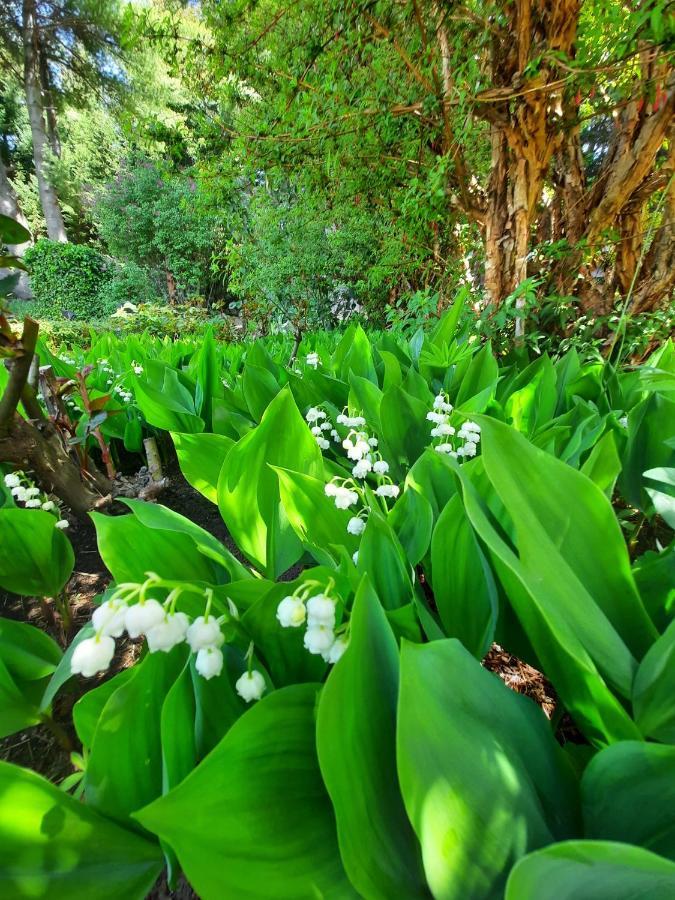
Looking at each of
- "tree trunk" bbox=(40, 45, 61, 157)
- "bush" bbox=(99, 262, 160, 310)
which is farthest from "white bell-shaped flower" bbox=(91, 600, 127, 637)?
"tree trunk" bbox=(40, 45, 61, 157)

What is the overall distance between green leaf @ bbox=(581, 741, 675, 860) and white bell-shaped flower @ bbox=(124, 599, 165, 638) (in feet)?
1.34

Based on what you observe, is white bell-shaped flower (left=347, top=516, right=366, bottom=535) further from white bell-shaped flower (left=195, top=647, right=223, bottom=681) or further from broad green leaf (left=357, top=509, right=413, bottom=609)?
white bell-shaped flower (left=195, top=647, right=223, bottom=681)

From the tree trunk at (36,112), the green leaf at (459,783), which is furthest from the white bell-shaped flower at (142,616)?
the tree trunk at (36,112)

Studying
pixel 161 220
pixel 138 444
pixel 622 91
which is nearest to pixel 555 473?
pixel 138 444

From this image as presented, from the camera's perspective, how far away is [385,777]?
0.39m

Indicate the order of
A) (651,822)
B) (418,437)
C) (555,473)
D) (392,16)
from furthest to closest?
1. (392,16)
2. (418,437)
3. (555,473)
4. (651,822)

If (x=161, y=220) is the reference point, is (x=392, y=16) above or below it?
below

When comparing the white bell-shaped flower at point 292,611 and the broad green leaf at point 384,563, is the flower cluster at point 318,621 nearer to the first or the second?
the white bell-shaped flower at point 292,611

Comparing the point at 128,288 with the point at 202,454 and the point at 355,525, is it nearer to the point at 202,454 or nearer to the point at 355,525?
the point at 202,454

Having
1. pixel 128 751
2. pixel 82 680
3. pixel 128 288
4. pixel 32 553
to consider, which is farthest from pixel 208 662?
pixel 128 288

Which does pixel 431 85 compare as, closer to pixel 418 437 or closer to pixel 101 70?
pixel 418 437

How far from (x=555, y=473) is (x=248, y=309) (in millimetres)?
6383

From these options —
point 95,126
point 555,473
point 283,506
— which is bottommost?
point 283,506

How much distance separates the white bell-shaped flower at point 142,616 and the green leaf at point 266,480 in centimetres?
39
